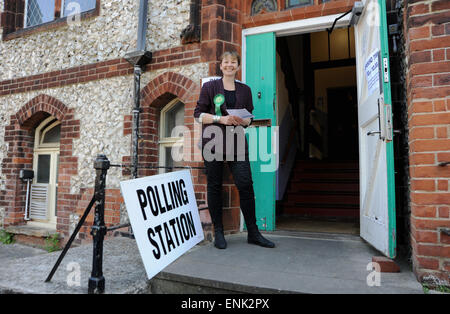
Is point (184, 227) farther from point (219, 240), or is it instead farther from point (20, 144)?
point (20, 144)

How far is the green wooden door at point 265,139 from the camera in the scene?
3.77 meters

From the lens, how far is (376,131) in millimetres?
2879

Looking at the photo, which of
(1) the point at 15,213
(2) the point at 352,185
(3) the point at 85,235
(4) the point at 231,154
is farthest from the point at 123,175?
(2) the point at 352,185

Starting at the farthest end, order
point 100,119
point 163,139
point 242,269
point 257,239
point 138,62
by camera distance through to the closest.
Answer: point 100,119, point 163,139, point 138,62, point 257,239, point 242,269

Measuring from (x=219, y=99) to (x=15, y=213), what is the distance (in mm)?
4519

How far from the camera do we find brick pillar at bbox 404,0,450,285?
218cm

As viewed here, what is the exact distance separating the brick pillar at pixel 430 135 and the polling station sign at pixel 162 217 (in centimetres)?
193

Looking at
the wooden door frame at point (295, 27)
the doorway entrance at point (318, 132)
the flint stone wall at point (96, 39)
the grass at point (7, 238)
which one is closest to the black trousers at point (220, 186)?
the wooden door frame at point (295, 27)

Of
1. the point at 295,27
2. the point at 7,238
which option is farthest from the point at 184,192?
the point at 7,238

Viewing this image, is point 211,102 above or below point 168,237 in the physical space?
above

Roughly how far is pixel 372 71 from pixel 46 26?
526cm

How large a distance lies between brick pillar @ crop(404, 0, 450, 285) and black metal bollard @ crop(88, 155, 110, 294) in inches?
90.1

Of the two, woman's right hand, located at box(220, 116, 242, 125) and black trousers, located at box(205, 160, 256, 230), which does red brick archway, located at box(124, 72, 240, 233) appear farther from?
woman's right hand, located at box(220, 116, 242, 125)

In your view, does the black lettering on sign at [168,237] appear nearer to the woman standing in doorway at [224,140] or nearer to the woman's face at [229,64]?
the woman standing in doorway at [224,140]
